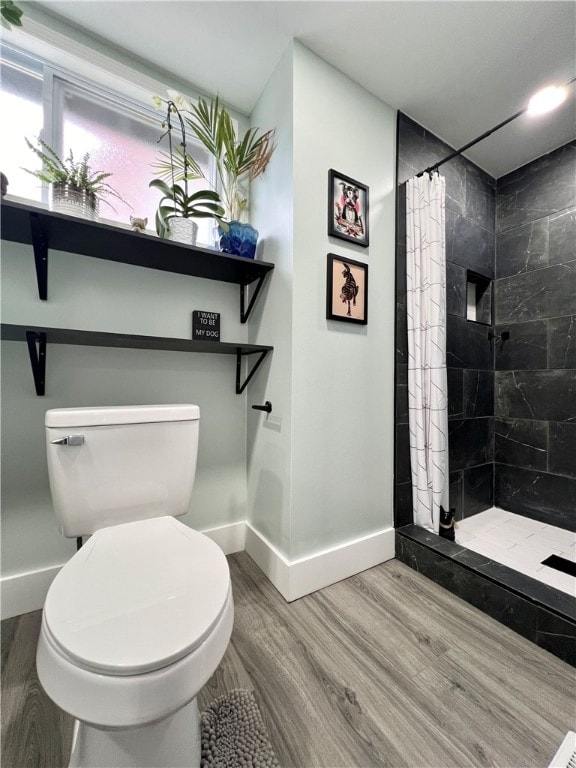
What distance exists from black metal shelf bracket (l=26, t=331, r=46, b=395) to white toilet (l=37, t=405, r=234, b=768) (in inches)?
11.4

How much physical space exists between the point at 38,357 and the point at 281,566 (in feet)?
4.31

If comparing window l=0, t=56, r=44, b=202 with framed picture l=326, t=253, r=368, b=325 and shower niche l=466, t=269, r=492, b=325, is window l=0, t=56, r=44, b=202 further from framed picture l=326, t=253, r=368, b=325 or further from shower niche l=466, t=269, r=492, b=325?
shower niche l=466, t=269, r=492, b=325

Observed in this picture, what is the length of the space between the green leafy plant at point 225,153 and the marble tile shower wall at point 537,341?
1804mm

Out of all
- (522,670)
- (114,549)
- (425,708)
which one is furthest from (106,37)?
(522,670)

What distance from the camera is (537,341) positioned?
2047 millimetres

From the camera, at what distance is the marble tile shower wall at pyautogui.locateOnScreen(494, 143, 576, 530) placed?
6.27ft

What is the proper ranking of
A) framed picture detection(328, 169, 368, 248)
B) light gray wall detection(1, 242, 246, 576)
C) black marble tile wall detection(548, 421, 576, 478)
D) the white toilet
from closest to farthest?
the white toilet
light gray wall detection(1, 242, 246, 576)
framed picture detection(328, 169, 368, 248)
black marble tile wall detection(548, 421, 576, 478)

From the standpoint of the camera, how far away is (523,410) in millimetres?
2111

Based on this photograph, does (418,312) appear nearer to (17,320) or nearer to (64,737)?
(17,320)

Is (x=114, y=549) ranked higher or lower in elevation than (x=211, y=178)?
lower

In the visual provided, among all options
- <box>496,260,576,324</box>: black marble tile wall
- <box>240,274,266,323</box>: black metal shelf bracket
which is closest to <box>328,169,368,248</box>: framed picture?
<box>240,274,266,323</box>: black metal shelf bracket

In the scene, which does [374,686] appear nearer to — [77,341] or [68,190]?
[77,341]

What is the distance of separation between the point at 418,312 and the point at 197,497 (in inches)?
58.7

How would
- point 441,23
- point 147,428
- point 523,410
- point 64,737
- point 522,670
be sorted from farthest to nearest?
point 523,410
point 441,23
point 147,428
point 522,670
point 64,737
